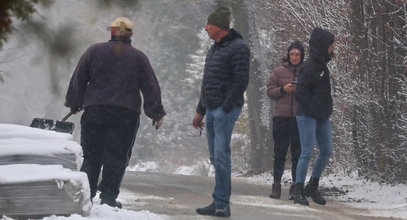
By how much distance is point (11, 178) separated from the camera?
6.80 meters

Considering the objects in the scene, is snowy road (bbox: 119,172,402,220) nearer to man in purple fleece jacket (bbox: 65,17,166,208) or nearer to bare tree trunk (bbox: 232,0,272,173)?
man in purple fleece jacket (bbox: 65,17,166,208)

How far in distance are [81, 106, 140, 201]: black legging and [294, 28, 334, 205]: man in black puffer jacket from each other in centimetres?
225

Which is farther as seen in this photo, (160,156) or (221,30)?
(160,156)

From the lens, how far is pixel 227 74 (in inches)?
333

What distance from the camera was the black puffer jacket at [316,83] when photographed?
9.96m

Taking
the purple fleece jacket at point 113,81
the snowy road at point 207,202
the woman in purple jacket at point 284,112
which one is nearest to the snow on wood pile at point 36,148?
the purple fleece jacket at point 113,81

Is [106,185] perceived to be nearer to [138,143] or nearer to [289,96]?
[289,96]

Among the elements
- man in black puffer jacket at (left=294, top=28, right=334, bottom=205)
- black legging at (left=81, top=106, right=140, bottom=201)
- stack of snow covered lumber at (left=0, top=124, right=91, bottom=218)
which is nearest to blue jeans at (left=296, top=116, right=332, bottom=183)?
man in black puffer jacket at (left=294, top=28, right=334, bottom=205)

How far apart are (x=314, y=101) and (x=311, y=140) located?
0.42 meters

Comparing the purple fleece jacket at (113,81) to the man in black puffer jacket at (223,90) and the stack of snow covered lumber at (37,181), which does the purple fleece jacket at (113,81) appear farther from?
the stack of snow covered lumber at (37,181)

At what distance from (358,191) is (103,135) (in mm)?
5045

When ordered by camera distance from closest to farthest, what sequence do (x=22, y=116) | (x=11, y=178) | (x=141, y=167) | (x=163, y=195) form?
1. (x=11, y=178)
2. (x=163, y=195)
3. (x=141, y=167)
4. (x=22, y=116)

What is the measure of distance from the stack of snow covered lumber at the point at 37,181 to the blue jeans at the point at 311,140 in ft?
11.2

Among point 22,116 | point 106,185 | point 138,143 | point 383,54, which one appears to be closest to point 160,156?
point 138,143
